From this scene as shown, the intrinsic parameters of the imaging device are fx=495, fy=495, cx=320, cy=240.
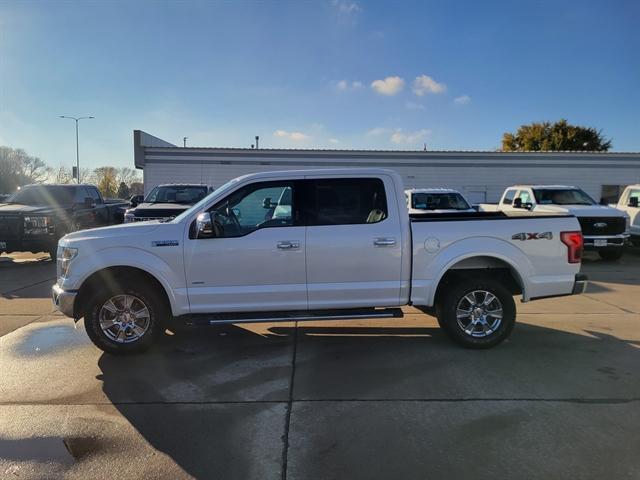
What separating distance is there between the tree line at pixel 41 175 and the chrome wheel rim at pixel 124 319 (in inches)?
2495

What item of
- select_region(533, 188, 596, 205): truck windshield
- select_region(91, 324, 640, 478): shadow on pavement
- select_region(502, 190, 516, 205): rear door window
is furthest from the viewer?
select_region(502, 190, 516, 205): rear door window

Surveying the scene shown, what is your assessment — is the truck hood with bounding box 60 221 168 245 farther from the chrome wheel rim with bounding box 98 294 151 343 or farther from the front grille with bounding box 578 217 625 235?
the front grille with bounding box 578 217 625 235

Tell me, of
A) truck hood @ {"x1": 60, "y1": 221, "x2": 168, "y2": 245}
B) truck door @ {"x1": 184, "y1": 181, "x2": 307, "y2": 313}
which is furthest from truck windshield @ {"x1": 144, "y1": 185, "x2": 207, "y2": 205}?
truck door @ {"x1": 184, "y1": 181, "x2": 307, "y2": 313}

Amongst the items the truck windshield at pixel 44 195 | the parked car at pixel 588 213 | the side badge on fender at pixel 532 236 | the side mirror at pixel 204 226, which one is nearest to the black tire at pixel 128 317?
the side mirror at pixel 204 226

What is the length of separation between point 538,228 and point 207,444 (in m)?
4.07

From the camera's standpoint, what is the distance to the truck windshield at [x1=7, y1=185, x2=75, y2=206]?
1337cm

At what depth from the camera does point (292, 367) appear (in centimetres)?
500

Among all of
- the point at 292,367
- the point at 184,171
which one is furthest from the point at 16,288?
the point at 184,171

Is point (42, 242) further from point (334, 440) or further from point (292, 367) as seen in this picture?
point (334, 440)

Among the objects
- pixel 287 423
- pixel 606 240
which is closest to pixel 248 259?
pixel 287 423

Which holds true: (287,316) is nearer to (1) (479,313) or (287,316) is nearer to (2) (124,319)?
(2) (124,319)

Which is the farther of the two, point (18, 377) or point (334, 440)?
point (18, 377)

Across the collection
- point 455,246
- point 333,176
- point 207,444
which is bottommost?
point 207,444

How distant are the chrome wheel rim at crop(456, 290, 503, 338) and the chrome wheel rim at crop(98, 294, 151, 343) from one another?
3421mm
